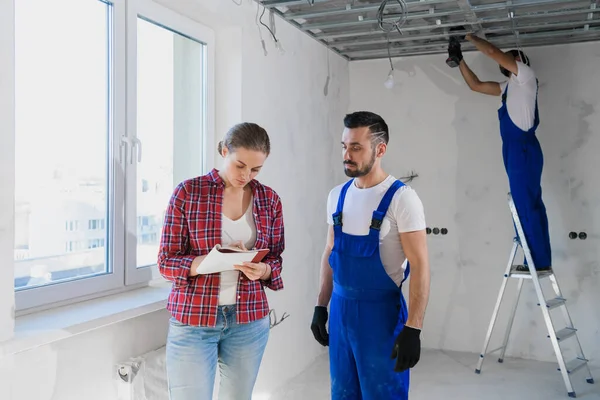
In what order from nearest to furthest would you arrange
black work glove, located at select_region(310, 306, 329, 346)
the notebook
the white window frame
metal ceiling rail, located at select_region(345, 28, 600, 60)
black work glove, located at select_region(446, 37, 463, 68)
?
the notebook, black work glove, located at select_region(310, 306, 329, 346), the white window frame, metal ceiling rail, located at select_region(345, 28, 600, 60), black work glove, located at select_region(446, 37, 463, 68)

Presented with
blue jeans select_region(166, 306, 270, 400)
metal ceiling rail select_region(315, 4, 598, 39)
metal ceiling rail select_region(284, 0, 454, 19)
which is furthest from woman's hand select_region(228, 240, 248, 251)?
metal ceiling rail select_region(315, 4, 598, 39)

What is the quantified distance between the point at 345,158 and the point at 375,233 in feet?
1.14

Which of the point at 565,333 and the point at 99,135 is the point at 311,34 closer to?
the point at 99,135

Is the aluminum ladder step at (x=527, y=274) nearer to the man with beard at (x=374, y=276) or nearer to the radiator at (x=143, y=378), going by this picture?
the man with beard at (x=374, y=276)

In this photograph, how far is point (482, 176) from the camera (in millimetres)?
4473

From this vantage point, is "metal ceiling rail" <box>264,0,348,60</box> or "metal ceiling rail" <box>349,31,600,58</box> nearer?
"metal ceiling rail" <box>264,0,348,60</box>

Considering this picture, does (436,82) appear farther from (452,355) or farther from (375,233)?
(375,233)

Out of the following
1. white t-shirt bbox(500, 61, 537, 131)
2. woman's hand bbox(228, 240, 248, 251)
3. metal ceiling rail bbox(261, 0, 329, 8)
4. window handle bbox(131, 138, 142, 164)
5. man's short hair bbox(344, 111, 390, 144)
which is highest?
metal ceiling rail bbox(261, 0, 329, 8)

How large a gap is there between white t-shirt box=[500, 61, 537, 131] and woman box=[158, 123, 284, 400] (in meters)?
2.44

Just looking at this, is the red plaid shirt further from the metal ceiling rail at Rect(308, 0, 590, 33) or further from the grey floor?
the metal ceiling rail at Rect(308, 0, 590, 33)

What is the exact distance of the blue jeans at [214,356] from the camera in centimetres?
195

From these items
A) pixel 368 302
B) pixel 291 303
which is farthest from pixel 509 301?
pixel 368 302

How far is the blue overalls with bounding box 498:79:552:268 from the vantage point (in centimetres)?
384

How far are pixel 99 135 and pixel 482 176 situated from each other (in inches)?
122
